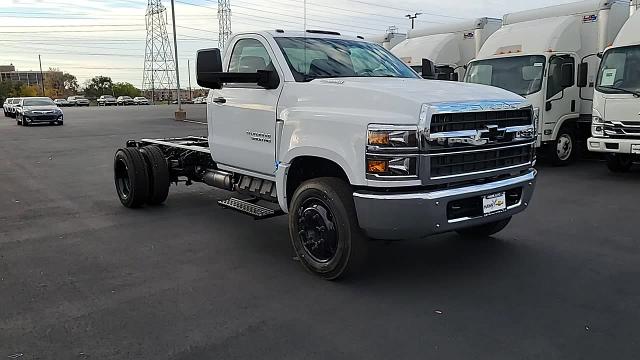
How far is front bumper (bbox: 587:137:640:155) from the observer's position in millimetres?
10117

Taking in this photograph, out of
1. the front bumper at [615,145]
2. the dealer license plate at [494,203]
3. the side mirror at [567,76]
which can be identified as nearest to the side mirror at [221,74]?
the dealer license plate at [494,203]

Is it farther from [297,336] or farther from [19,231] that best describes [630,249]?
[19,231]

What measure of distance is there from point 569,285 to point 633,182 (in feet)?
20.8

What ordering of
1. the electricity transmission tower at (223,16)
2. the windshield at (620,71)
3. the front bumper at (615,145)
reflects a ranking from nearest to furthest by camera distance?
the front bumper at (615,145) < the windshield at (620,71) < the electricity transmission tower at (223,16)

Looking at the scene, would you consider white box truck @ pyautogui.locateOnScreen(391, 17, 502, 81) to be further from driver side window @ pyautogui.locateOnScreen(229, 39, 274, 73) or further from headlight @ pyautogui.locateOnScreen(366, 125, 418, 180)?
headlight @ pyautogui.locateOnScreen(366, 125, 418, 180)

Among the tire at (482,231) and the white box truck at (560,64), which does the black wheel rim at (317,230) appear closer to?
the tire at (482,231)

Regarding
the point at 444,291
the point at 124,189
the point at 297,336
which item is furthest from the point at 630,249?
the point at 124,189

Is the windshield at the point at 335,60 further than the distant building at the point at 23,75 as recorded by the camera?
No

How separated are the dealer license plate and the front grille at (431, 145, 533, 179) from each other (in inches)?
9.5

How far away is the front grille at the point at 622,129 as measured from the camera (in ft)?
33.4

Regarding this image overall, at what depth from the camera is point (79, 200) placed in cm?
898

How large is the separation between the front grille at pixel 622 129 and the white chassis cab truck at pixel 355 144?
223 inches

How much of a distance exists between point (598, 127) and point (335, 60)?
723cm

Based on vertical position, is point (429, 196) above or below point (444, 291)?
above
